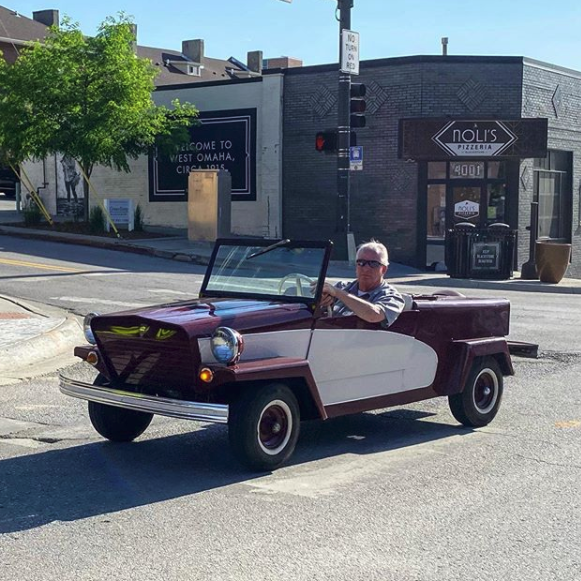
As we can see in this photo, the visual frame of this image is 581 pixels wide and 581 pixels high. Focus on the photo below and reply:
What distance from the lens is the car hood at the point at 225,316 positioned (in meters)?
6.07

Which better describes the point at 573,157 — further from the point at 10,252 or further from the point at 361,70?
the point at 10,252

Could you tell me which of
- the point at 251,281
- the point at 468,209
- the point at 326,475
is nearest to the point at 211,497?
the point at 326,475

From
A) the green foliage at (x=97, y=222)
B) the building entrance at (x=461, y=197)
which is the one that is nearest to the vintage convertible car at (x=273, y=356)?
the building entrance at (x=461, y=197)

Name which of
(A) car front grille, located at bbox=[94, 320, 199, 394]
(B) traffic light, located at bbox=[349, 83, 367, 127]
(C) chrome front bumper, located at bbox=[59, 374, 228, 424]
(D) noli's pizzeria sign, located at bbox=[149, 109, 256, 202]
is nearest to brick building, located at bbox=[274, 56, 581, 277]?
(D) noli's pizzeria sign, located at bbox=[149, 109, 256, 202]

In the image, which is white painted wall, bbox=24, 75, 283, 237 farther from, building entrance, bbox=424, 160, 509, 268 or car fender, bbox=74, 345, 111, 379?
car fender, bbox=74, 345, 111, 379

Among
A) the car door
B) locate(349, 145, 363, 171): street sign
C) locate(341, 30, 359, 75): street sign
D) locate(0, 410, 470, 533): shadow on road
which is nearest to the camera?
locate(0, 410, 470, 533): shadow on road

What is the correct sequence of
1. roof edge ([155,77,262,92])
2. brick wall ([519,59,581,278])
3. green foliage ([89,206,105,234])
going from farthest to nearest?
roof edge ([155,77,262,92])
green foliage ([89,206,105,234])
brick wall ([519,59,581,278])

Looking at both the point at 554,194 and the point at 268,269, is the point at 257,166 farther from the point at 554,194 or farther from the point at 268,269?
the point at 268,269

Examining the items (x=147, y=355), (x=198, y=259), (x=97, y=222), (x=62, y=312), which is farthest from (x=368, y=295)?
(x=97, y=222)

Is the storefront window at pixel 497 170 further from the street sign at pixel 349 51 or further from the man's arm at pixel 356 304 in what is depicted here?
the man's arm at pixel 356 304

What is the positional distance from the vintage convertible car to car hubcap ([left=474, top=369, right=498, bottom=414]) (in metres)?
0.01

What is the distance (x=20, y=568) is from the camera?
454 cm

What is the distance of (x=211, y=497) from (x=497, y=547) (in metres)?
1.71

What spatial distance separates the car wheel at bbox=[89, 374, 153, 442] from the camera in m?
6.87
